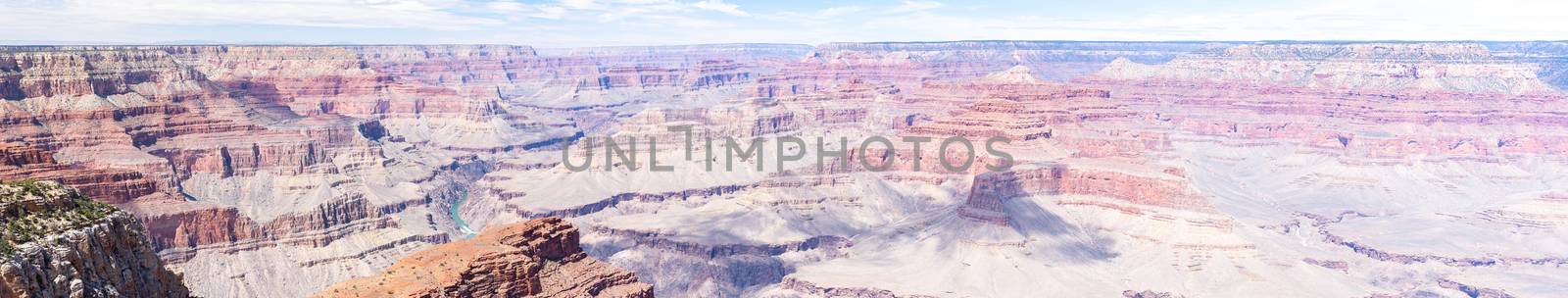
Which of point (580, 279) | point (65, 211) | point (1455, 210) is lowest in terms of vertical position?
point (1455, 210)

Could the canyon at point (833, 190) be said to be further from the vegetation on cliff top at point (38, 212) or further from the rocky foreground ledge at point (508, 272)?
the vegetation on cliff top at point (38, 212)

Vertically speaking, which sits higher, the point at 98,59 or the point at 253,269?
the point at 98,59

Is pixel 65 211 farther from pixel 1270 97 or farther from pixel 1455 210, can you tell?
pixel 1270 97

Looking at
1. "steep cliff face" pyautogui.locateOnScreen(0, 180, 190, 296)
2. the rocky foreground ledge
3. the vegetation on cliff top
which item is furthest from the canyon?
the vegetation on cliff top

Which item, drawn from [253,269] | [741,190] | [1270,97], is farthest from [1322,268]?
[1270,97]

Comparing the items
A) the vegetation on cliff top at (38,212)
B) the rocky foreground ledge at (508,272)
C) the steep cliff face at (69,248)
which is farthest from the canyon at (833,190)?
the vegetation on cliff top at (38,212)

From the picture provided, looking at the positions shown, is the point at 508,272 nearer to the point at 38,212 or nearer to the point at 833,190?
the point at 38,212
